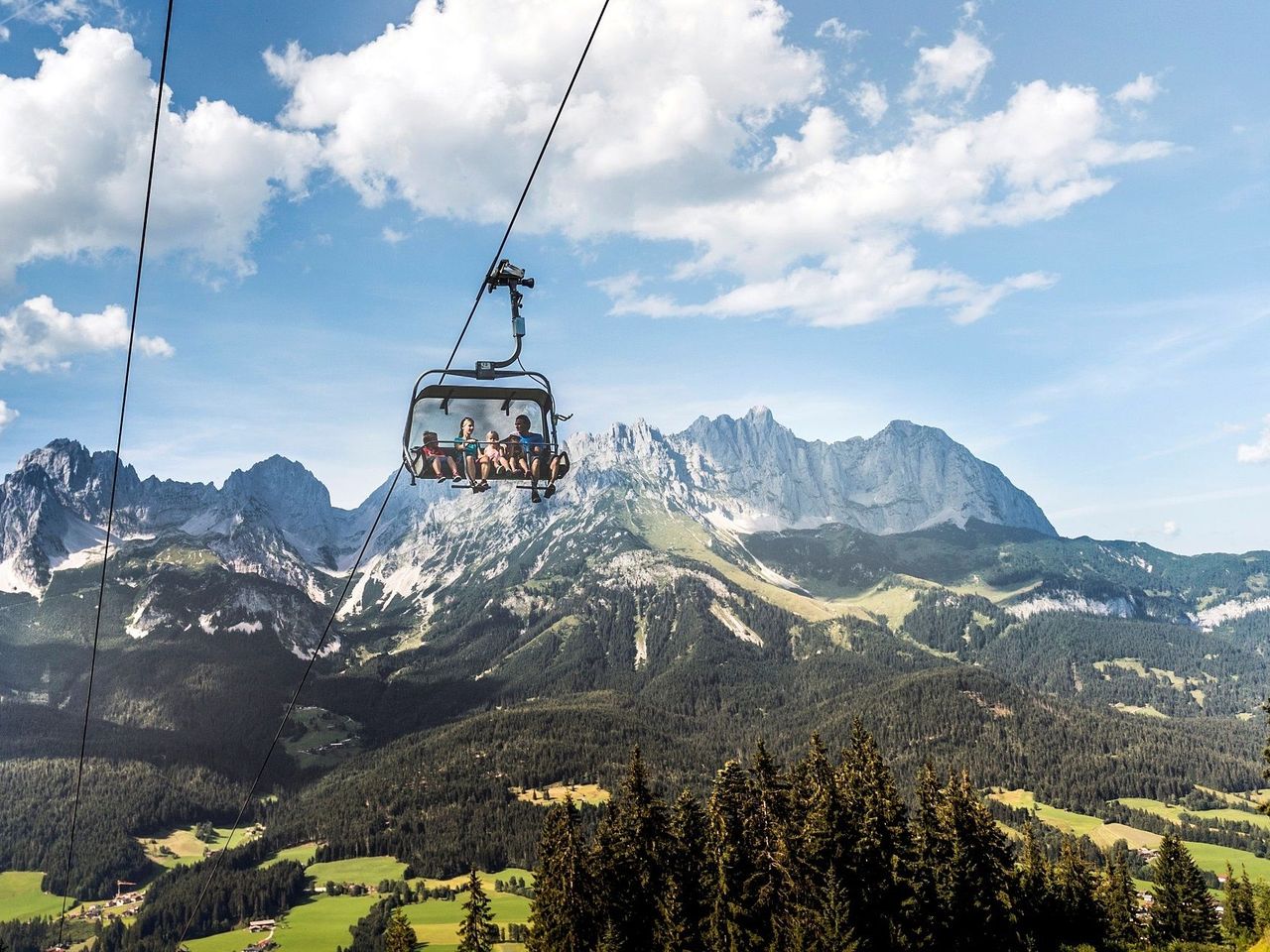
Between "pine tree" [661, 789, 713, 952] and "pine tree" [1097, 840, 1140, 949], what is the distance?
159 feet

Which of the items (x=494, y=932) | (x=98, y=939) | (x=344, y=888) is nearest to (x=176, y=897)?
(x=98, y=939)

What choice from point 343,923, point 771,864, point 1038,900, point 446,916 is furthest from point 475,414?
point 343,923

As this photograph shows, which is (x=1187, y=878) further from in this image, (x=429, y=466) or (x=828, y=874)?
(x=429, y=466)

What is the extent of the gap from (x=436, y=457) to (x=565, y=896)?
113 feet

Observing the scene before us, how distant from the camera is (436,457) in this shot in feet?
92.2

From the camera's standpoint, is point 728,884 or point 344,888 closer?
point 728,884

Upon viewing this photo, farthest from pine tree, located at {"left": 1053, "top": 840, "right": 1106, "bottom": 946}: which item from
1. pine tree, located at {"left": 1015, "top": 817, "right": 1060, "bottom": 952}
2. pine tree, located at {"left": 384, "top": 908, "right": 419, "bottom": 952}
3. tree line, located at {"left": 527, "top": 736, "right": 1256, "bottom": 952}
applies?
pine tree, located at {"left": 384, "top": 908, "right": 419, "bottom": 952}

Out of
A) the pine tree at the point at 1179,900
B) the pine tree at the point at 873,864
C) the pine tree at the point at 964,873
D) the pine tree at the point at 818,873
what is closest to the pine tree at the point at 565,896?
the pine tree at the point at 818,873

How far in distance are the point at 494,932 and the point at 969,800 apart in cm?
3881

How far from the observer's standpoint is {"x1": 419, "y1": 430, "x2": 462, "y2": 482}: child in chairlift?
1102 inches

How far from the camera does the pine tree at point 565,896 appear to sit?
1973 inches

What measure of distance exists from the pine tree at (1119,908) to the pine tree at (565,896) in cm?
5352

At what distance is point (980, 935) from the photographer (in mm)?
53062

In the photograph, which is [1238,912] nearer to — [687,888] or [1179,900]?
[1179,900]
